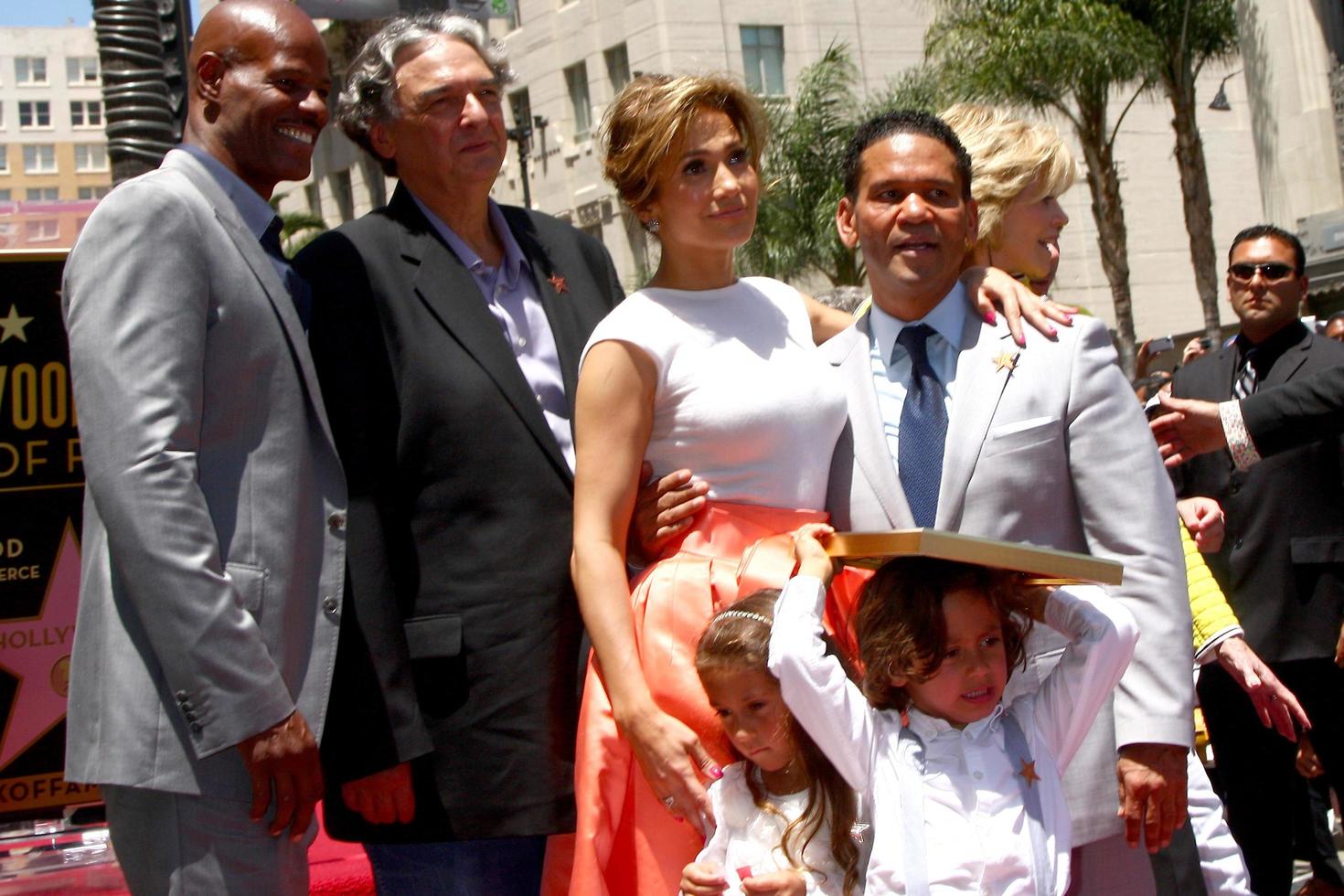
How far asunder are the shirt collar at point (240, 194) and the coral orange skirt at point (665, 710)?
3.48 feet

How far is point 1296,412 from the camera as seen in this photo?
4844mm

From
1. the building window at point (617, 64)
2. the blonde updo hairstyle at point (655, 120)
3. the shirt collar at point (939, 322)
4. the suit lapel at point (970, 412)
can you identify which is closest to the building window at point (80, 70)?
the building window at point (617, 64)

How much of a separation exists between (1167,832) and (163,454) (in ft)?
6.33

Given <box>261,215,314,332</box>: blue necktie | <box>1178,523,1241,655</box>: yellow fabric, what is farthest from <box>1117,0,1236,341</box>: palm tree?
<box>261,215,314,332</box>: blue necktie

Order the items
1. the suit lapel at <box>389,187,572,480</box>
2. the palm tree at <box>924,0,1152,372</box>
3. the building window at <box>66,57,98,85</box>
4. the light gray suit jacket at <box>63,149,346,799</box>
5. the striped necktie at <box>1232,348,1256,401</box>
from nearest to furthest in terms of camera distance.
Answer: the light gray suit jacket at <box>63,149,346,799</box> < the suit lapel at <box>389,187,572,480</box> < the striped necktie at <box>1232,348,1256,401</box> < the palm tree at <box>924,0,1152,372</box> < the building window at <box>66,57,98,85</box>

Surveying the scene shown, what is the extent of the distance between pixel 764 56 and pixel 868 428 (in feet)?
103

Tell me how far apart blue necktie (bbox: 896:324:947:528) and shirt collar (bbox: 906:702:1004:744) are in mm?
388

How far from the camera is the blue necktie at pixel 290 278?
316cm

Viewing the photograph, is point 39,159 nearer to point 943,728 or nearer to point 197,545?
point 197,545

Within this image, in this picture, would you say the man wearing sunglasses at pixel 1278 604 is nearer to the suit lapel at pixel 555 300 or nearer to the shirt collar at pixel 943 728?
the suit lapel at pixel 555 300

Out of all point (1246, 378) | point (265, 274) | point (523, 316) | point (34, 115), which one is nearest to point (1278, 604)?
point (1246, 378)

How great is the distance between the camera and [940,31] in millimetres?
25359

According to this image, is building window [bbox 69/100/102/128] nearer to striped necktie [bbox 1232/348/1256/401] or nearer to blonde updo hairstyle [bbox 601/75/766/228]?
striped necktie [bbox 1232/348/1256/401]

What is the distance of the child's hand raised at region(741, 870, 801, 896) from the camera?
282cm
